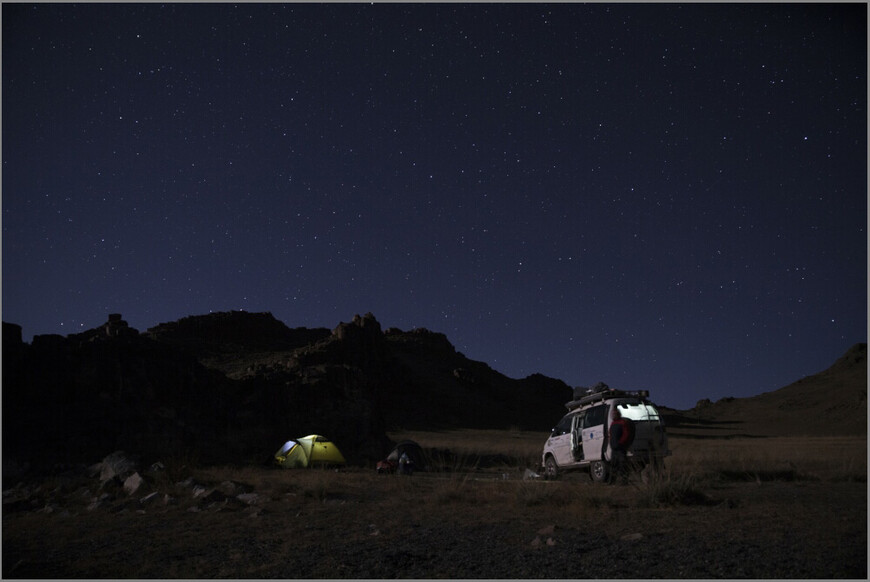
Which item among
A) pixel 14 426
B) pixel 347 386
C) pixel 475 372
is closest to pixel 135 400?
pixel 14 426

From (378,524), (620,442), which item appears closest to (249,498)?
(378,524)

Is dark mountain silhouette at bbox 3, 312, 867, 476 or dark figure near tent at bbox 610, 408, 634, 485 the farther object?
dark mountain silhouette at bbox 3, 312, 867, 476

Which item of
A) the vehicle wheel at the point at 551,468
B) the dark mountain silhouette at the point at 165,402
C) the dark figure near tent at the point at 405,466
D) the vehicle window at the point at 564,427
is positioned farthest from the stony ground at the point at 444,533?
the dark mountain silhouette at the point at 165,402

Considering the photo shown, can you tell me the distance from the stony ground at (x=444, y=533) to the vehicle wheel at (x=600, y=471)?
115 cm

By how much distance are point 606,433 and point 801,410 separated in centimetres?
8172

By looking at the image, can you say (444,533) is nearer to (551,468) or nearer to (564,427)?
(564,427)

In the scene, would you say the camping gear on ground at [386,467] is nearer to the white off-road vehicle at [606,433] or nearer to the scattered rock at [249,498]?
the white off-road vehicle at [606,433]

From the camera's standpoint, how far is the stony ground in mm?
5598

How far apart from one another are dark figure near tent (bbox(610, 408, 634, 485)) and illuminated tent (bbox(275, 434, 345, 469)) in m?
12.2

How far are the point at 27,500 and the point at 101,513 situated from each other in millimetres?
2329

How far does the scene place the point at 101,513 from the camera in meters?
9.72

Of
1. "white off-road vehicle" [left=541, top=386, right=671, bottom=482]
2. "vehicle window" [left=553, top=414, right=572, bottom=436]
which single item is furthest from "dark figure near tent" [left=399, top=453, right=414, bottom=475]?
"white off-road vehicle" [left=541, top=386, right=671, bottom=482]

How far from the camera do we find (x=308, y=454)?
21.8 meters

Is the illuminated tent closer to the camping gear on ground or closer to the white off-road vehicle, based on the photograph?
the camping gear on ground
